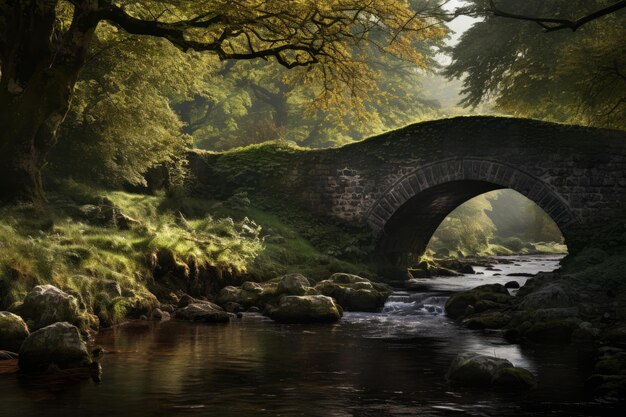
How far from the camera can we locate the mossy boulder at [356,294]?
16891 millimetres

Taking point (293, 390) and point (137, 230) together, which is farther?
point (137, 230)

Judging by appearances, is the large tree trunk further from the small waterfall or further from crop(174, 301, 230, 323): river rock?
the small waterfall

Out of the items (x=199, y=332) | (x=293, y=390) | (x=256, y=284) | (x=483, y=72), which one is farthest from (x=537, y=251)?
(x=293, y=390)

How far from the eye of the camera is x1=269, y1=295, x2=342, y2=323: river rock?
14.5 m

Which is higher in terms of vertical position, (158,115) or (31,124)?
(158,115)

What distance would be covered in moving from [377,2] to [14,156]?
25.9ft

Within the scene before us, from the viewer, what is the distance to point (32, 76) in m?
13.8

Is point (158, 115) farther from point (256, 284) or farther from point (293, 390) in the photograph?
point (293, 390)

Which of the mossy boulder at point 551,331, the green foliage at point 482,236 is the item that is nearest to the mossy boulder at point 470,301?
the mossy boulder at point 551,331

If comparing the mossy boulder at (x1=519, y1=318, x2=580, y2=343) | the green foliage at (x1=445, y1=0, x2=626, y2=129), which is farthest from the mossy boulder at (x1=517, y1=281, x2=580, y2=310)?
the green foliage at (x1=445, y1=0, x2=626, y2=129)

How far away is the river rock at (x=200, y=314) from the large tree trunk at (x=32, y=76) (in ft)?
13.8

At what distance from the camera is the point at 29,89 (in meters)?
13.8

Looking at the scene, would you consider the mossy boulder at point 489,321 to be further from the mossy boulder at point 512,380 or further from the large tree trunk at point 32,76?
the large tree trunk at point 32,76

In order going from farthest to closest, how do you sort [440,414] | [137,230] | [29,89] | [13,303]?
[137,230]
[29,89]
[13,303]
[440,414]
